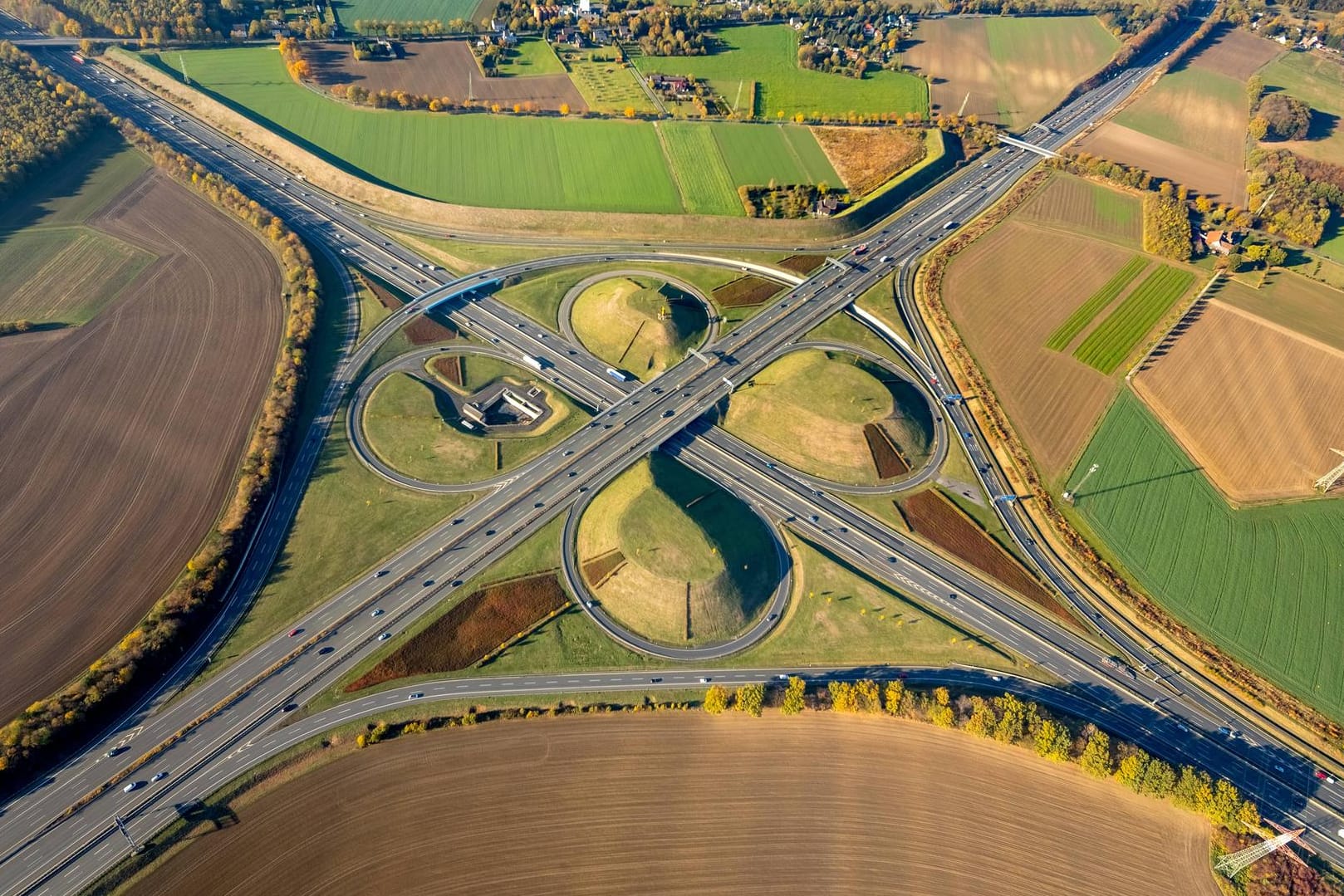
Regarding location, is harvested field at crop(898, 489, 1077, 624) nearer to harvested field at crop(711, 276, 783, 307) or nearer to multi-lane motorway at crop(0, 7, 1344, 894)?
multi-lane motorway at crop(0, 7, 1344, 894)

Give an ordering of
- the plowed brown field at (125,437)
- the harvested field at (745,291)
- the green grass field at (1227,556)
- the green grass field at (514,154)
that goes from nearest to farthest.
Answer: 1. the plowed brown field at (125,437)
2. the green grass field at (1227,556)
3. the harvested field at (745,291)
4. the green grass field at (514,154)

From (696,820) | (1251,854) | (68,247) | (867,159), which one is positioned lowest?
(1251,854)

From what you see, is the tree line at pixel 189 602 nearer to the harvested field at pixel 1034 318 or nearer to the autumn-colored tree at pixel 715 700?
the autumn-colored tree at pixel 715 700

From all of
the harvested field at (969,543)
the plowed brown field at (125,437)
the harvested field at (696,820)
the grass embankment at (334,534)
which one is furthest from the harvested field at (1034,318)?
the plowed brown field at (125,437)

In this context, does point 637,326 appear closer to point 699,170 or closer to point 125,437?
point 699,170

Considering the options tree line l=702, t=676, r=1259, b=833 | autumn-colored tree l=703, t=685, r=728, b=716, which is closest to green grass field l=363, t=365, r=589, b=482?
autumn-colored tree l=703, t=685, r=728, b=716

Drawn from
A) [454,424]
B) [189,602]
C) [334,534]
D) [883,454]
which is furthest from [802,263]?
[189,602]
